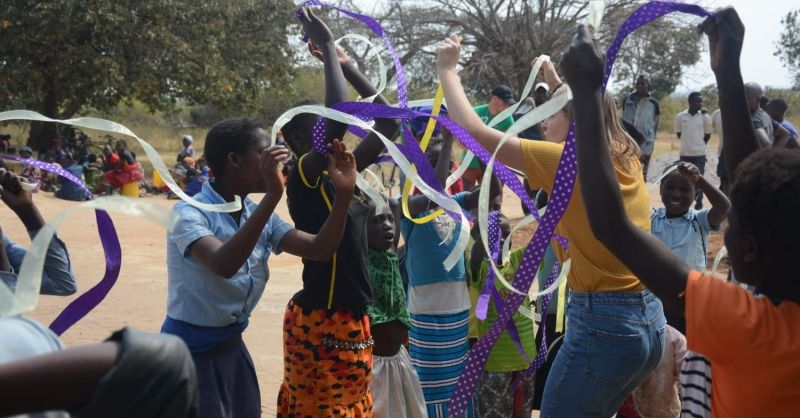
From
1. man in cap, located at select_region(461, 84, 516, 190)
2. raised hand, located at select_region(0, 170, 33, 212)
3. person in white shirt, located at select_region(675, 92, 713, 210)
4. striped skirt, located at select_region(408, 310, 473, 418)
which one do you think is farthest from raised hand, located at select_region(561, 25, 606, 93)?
person in white shirt, located at select_region(675, 92, 713, 210)

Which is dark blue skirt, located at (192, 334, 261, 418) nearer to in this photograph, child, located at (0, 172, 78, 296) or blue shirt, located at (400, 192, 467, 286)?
child, located at (0, 172, 78, 296)

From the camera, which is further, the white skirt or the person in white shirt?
the person in white shirt

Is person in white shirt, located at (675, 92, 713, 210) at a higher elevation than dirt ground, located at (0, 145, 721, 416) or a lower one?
higher

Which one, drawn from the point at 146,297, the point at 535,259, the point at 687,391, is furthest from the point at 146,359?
the point at 146,297

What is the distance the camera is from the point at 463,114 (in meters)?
3.01

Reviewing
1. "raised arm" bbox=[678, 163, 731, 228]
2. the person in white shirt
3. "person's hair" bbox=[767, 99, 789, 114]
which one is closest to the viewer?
"raised arm" bbox=[678, 163, 731, 228]

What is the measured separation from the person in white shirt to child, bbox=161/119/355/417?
11.6m

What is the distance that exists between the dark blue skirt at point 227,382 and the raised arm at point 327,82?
76 cm

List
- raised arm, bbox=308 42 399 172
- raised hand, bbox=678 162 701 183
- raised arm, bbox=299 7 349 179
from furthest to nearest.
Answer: raised hand, bbox=678 162 701 183 < raised arm, bbox=308 42 399 172 < raised arm, bbox=299 7 349 179

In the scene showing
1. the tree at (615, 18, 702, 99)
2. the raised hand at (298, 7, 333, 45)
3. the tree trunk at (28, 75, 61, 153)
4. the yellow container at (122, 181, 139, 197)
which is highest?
the tree at (615, 18, 702, 99)

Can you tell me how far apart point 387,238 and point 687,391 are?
2.13 m

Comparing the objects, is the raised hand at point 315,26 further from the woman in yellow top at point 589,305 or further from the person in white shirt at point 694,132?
the person in white shirt at point 694,132

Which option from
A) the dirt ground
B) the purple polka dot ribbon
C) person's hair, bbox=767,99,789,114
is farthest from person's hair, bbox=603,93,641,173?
person's hair, bbox=767,99,789,114

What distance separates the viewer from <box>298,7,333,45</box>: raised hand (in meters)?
3.64
